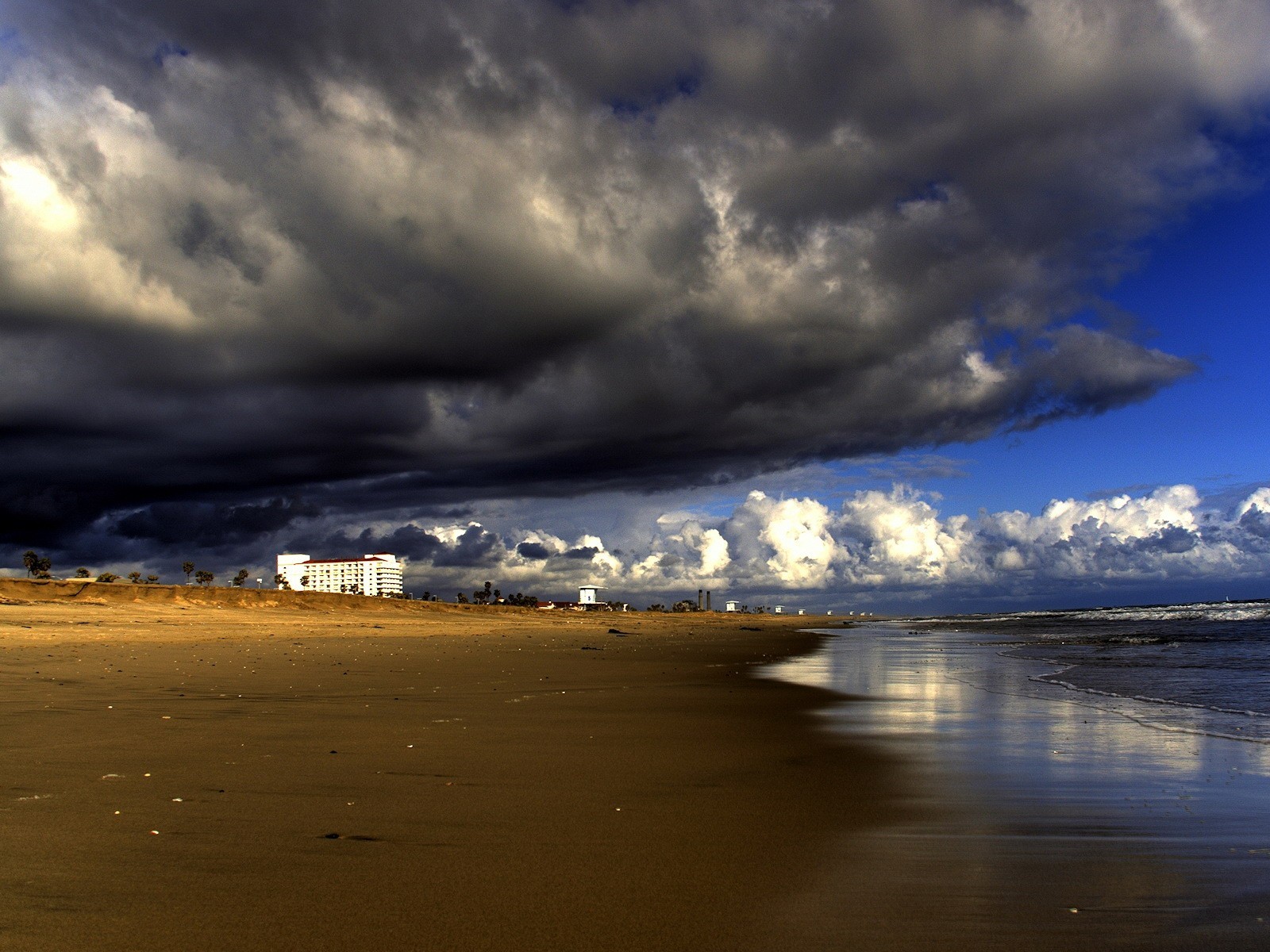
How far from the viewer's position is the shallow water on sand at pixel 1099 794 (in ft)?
15.5

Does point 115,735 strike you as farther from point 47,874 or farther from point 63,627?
point 63,627

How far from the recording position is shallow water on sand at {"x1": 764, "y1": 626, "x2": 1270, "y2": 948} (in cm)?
471

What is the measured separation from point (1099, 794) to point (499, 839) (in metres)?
5.17

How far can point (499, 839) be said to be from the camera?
5.55 metres

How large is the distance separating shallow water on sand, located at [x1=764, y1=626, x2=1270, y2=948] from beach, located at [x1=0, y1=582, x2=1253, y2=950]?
0.07m

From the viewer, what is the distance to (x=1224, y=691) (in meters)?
16.5

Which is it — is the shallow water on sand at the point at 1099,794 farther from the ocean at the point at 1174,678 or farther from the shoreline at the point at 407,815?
the shoreline at the point at 407,815

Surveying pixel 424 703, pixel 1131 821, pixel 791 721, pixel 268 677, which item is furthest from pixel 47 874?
pixel 268 677

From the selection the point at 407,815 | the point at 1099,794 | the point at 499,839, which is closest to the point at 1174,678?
the point at 1099,794

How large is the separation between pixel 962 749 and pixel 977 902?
17.9 ft

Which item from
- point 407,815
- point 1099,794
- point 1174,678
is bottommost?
point 1174,678

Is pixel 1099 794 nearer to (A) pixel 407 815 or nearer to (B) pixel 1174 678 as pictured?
(A) pixel 407 815

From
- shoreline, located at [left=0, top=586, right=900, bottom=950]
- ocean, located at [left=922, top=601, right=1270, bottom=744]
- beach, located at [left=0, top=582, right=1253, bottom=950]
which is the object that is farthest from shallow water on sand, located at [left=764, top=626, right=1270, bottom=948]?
shoreline, located at [left=0, top=586, right=900, bottom=950]

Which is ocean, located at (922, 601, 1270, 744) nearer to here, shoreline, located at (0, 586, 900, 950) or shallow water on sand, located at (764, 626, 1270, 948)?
shallow water on sand, located at (764, 626, 1270, 948)
